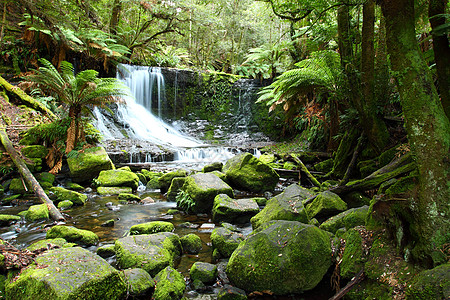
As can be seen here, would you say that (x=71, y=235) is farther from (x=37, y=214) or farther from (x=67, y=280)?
(x=67, y=280)

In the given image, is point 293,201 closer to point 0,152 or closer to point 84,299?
point 84,299

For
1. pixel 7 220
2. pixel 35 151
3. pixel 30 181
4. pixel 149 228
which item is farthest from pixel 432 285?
pixel 35 151

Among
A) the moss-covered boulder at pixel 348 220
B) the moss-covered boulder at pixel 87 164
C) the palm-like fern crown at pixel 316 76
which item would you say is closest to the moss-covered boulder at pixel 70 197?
the moss-covered boulder at pixel 87 164

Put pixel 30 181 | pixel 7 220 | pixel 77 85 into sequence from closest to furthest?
pixel 7 220
pixel 30 181
pixel 77 85

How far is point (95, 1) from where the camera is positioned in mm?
10836

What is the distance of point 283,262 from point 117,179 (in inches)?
214

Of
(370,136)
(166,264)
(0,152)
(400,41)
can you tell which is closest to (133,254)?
(166,264)

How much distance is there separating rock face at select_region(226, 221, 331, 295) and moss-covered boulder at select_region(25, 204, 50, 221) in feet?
11.3

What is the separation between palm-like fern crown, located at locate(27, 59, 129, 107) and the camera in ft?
22.5

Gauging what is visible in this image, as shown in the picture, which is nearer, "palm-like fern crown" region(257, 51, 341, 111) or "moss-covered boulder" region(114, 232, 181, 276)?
"moss-covered boulder" region(114, 232, 181, 276)

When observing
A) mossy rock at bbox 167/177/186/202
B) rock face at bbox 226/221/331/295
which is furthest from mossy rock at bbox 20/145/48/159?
rock face at bbox 226/221/331/295

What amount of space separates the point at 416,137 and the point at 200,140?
12.7 metres

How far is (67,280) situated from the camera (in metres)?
2.08

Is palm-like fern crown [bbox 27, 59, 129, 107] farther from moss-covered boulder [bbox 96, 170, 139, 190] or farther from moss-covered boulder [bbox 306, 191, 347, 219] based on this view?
moss-covered boulder [bbox 306, 191, 347, 219]
